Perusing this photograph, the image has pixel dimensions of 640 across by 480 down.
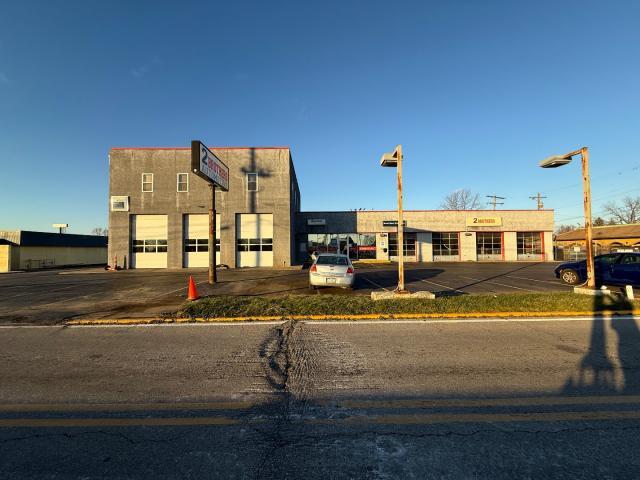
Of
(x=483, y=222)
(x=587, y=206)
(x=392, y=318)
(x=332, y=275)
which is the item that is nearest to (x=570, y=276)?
(x=587, y=206)

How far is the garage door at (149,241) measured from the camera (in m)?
24.9

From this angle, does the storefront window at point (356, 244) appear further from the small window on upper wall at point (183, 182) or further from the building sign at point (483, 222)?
the small window on upper wall at point (183, 182)

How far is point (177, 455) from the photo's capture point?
8.38ft

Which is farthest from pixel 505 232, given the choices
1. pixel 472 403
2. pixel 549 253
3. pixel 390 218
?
pixel 472 403

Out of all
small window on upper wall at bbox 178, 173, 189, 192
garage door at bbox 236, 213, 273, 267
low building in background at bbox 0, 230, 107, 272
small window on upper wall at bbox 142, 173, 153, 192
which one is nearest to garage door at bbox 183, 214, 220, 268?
garage door at bbox 236, 213, 273, 267

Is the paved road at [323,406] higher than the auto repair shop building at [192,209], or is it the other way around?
the auto repair shop building at [192,209]

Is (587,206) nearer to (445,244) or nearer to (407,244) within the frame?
(407,244)

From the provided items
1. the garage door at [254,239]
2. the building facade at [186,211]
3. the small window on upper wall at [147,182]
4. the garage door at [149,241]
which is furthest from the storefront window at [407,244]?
the small window on upper wall at [147,182]

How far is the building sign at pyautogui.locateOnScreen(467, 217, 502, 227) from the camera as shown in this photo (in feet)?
101

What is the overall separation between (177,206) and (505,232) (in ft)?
104

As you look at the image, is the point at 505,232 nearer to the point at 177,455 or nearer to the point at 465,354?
the point at 465,354

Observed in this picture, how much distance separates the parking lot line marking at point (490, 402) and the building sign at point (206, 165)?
1302cm

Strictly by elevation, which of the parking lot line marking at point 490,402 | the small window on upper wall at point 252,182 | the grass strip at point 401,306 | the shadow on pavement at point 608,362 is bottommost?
the parking lot line marking at point 490,402

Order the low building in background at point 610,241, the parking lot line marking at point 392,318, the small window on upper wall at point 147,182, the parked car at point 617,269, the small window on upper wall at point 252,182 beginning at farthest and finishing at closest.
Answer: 1. the low building in background at point 610,241
2. the small window on upper wall at point 252,182
3. the small window on upper wall at point 147,182
4. the parked car at point 617,269
5. the parking lot line marking at point 392,318
